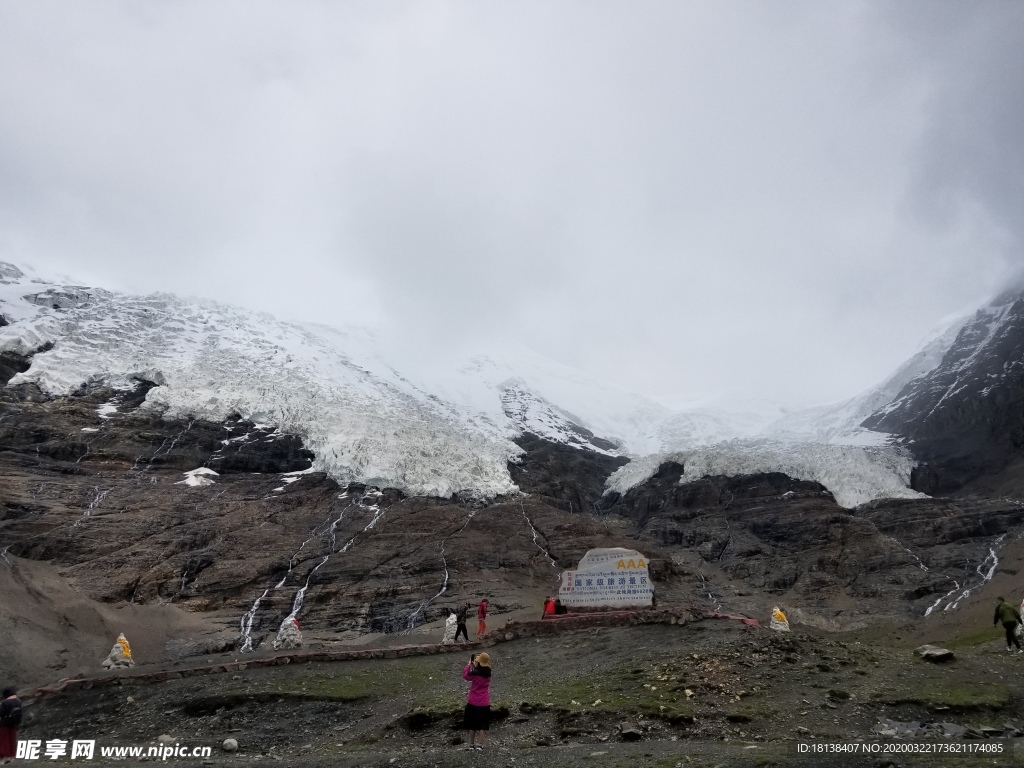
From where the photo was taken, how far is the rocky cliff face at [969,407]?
79438 millimetres

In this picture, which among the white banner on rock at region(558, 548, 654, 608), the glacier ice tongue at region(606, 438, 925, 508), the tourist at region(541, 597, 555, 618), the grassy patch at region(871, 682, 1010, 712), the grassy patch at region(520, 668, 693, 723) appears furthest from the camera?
the glacier ice tongue at region(606, 438, 925, 508)

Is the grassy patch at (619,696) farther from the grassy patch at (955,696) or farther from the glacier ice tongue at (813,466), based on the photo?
the glacier ice tongue at (813,466)

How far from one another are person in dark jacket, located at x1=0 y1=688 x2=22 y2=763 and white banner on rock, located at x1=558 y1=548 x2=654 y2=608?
19646mm

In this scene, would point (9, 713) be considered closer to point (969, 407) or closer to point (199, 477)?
point (199, 477)

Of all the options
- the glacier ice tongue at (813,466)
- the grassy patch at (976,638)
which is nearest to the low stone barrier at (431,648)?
the grassy patch at (976,638)

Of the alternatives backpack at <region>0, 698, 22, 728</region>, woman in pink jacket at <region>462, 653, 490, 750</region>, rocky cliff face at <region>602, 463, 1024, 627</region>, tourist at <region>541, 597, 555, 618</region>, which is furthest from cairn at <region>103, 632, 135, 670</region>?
rocky cliff face at <region>602, 463, 1024, 627</region>

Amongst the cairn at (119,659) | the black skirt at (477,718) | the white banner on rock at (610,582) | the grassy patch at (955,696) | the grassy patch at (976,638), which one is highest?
the white banner on rock at (610,582)

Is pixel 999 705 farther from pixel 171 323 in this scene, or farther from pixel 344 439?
pixel 171 323

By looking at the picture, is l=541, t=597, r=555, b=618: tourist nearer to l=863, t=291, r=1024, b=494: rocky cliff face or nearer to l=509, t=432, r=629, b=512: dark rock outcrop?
l=509, t=432, r=629, b=512: dark rock outcrop

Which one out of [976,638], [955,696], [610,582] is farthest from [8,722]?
[976,638]

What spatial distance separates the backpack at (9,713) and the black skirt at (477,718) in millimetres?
9507

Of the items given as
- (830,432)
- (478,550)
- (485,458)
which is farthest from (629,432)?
(478,550)

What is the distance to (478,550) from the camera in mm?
57062

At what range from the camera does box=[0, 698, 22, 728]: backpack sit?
44.9 feet
